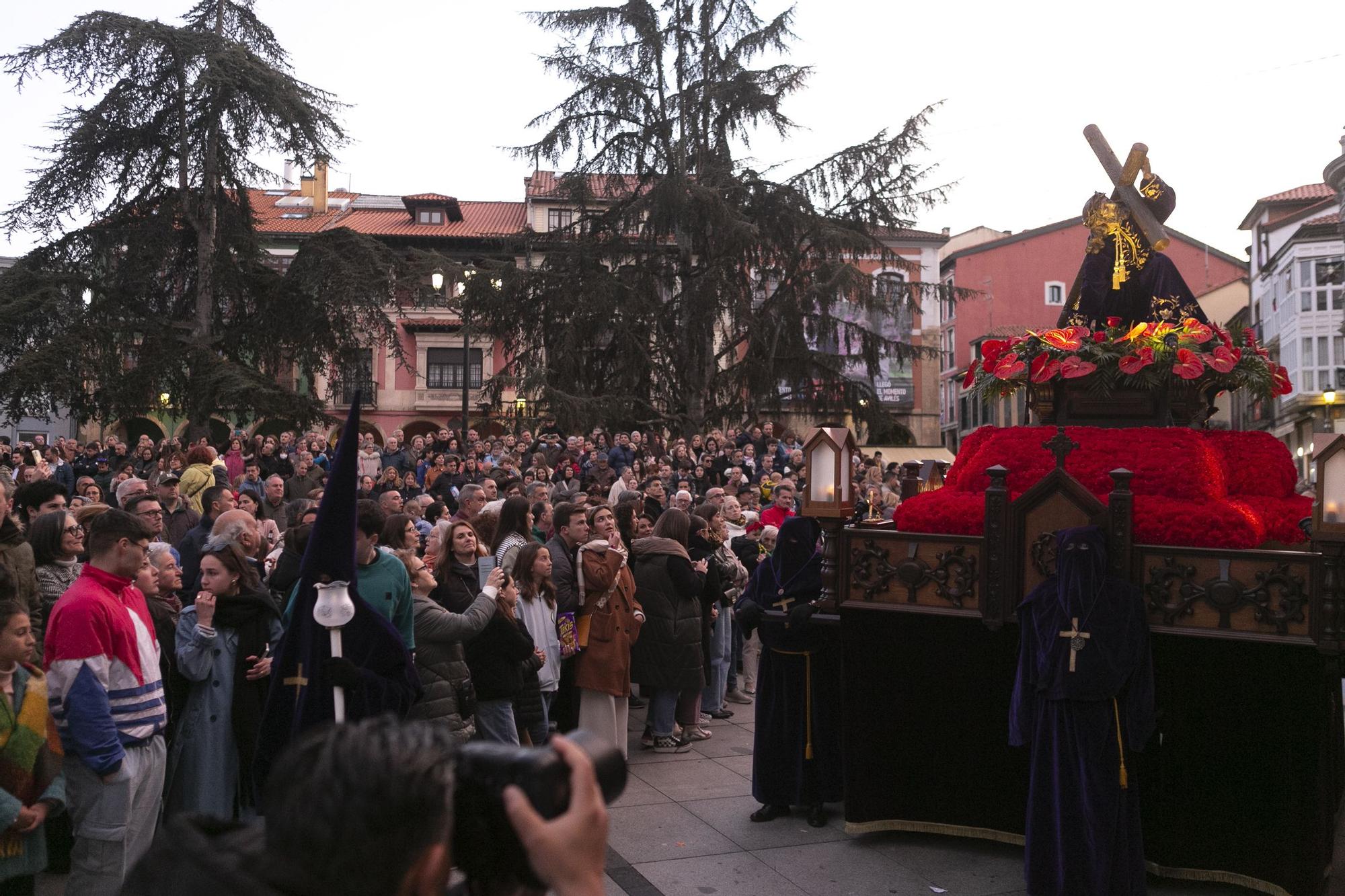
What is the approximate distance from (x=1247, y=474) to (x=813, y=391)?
71.5ft

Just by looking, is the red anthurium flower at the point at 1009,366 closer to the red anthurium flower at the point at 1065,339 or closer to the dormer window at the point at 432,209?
the red anthurium flower at the point at 1065,339

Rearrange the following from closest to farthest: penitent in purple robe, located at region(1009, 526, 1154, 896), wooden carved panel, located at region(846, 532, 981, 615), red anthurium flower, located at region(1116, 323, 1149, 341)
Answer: penitent in purple robe, located at region(1009, 526, 1154, 896) < wooden carved panel, located at region(846, 532, 981, 615) < red anthurium flower, located at region(1116, 323, 1149, 341)

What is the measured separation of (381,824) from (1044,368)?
590 cm

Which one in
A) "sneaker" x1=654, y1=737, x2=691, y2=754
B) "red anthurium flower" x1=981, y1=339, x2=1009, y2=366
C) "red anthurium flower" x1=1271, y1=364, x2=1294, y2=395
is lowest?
"sneaker" x1=654, y1=737, x2=691, y2=754

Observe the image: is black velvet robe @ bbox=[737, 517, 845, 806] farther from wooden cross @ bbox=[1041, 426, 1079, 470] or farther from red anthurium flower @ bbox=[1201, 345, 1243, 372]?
red anthurium flower @ bbox=[1201, 345, 1243, 372]

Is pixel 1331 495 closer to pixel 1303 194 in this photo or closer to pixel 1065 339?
pixel 1065 339

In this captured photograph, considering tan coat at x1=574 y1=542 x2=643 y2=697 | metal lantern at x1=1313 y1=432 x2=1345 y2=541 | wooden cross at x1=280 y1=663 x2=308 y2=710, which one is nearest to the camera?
wooden cross at x1=280 y1=663 x2=308 y2=710

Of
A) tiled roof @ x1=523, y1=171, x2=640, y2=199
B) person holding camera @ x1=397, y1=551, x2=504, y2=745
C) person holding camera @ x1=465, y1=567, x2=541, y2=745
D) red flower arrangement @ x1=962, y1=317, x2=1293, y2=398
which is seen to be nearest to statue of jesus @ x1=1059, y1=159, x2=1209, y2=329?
red flower arrangement @ x1=962, y1=317, x2=1293, y2=398

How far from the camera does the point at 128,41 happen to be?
25.2 meters

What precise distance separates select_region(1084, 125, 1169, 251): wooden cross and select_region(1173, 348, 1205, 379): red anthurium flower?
827mm

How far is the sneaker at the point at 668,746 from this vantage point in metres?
9.34

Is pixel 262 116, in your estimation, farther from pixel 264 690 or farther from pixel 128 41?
pixel 264 690

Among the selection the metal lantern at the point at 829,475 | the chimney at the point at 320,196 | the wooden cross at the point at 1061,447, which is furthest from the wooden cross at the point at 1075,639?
the chimney at the point at 320,196

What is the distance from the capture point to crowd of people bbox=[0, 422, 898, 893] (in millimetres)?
4617
